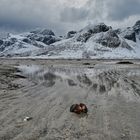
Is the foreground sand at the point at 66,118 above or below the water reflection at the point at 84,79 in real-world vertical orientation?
above

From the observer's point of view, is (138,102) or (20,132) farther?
(138,102)

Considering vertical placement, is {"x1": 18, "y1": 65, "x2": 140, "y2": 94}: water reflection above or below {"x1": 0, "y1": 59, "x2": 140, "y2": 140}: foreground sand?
below

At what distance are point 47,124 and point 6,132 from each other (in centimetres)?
171

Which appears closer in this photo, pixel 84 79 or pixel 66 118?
pixel 66 118

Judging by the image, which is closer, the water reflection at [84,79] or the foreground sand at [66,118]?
the foreground sand at [66,118]

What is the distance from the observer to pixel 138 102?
52.3ft

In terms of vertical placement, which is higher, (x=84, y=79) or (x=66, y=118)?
(x=66, y=118)

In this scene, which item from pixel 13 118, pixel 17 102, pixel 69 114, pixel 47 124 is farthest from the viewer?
pixel 17 102

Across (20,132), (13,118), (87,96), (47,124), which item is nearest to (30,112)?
(13,118)

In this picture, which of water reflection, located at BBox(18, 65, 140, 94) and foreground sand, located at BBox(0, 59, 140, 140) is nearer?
foreground sand, located at BBox(0, 59, 140, 140)

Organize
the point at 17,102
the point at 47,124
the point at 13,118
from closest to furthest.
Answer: the point at 47,124 < the point at 13,118 < the point at 17,102

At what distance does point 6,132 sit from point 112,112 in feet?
17.9

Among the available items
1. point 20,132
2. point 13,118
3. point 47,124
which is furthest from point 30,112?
point 20,132

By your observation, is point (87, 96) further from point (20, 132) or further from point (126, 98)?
point (20, 132)
